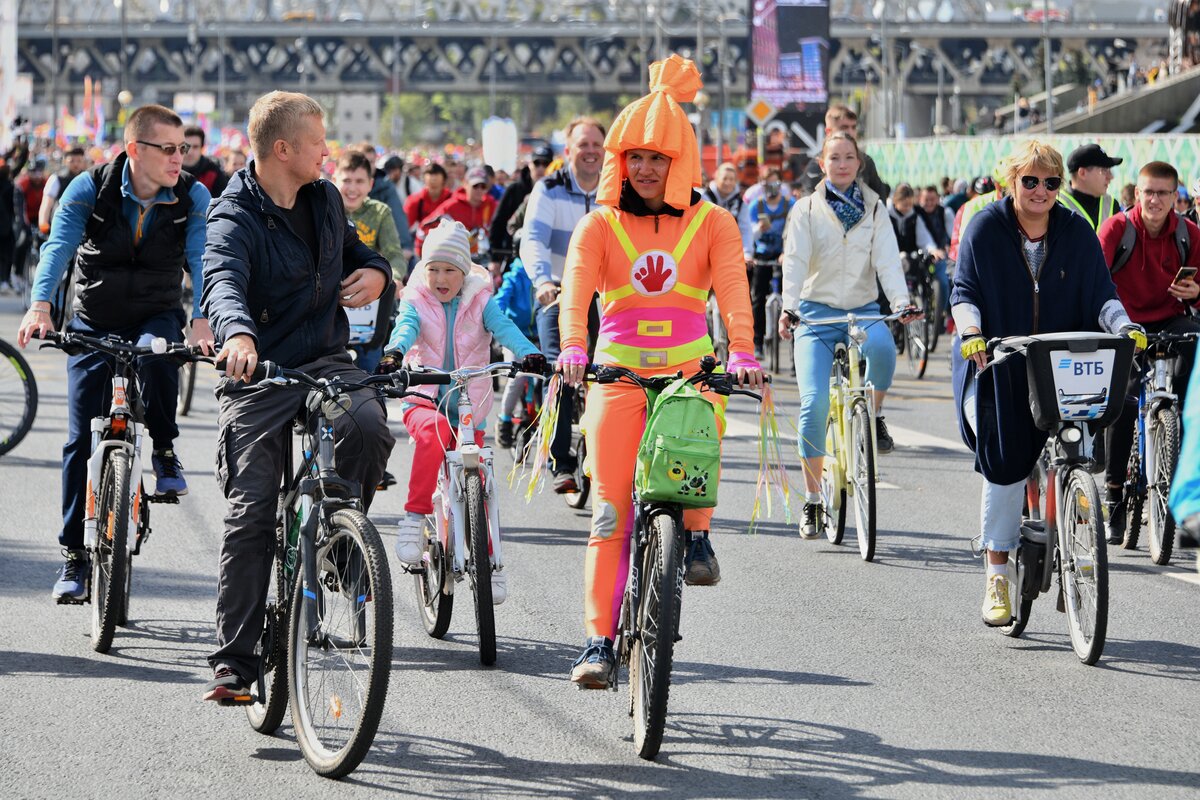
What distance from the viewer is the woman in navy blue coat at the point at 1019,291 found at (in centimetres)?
698

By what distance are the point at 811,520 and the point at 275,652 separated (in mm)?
4357

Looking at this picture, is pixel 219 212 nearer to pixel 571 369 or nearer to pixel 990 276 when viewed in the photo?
pixel 571 369

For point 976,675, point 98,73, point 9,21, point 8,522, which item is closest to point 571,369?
point 976,675

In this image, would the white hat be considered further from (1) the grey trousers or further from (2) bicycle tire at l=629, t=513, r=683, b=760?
(2) bicycle tire at l=629, t=513, r=683, b=760

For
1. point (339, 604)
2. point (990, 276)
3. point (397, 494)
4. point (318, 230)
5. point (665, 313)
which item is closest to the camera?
point (339, 604)

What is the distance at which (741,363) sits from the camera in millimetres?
5801

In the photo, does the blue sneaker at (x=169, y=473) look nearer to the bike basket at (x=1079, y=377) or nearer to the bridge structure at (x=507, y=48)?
the bike basket at (x=1079, y=377)

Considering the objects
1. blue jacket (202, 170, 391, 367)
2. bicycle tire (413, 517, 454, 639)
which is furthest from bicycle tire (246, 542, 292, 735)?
bicycle tire (413, 517, 454, 639)

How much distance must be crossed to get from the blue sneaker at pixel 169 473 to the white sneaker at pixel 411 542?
45.9 inches

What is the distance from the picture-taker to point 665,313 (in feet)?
20.5

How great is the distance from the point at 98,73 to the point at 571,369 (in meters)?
181

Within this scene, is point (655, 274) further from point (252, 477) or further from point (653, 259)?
point (252, 477)

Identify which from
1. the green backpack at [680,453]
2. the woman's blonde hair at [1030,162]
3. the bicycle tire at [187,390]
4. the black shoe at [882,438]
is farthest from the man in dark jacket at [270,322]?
the bicycle tire at [187,390]

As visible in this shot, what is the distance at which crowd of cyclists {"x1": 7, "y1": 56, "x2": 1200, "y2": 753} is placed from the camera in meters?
5.58
